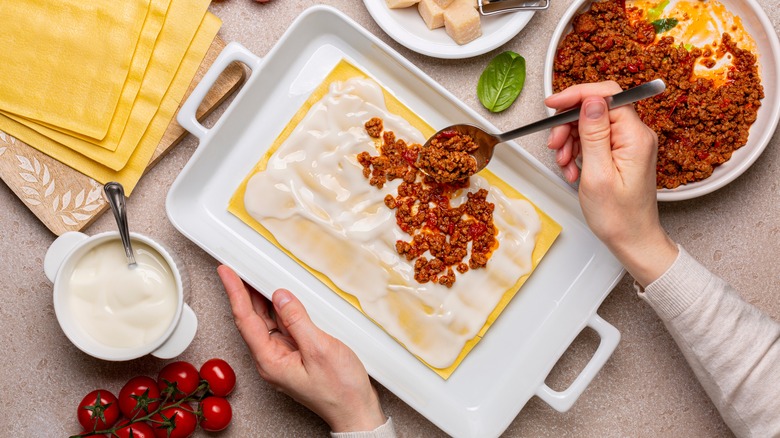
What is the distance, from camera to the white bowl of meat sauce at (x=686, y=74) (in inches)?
57.9

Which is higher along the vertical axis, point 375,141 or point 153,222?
point 375,141

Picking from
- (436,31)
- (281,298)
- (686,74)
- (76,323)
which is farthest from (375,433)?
(686,74)

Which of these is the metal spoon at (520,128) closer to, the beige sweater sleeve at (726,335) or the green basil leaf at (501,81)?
the green basil leaf at (501,81)

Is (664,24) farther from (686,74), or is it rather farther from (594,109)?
(594,109)

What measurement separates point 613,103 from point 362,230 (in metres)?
0.62

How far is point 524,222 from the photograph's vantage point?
152 cm

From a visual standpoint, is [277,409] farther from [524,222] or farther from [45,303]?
[524,222]

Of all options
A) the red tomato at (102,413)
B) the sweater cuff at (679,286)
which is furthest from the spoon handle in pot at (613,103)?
the red tomato at (102,413)

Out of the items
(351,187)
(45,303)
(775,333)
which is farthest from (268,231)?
(775,333)

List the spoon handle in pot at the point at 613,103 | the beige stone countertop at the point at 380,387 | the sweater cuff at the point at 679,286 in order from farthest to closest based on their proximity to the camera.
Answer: the beige stone countertop at the point at 380,387
the sweater cuff at the point at 679,286
the spoon handle in pot at the point at 613,103

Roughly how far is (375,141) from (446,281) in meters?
0.37

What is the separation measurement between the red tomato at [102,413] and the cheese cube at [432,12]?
45.2 inches

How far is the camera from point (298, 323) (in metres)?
1.33

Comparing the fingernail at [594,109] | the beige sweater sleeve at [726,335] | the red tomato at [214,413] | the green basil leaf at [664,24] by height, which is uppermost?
the green basil leaf at [664,24]
